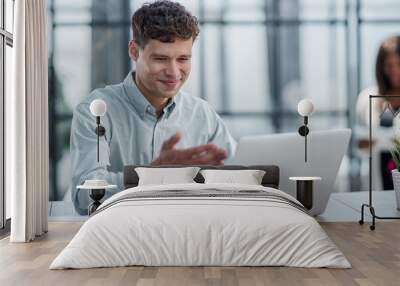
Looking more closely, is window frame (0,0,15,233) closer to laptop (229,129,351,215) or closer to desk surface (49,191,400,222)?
desk surface (49,191,400,222)

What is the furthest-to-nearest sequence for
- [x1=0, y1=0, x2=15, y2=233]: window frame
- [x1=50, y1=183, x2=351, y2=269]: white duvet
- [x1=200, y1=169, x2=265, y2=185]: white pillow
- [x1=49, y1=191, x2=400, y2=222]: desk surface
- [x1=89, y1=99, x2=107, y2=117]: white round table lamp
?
[x1=49, y1=191, x2=400, y2=222]: desk surface → [x1=89, y1=99, x2=107, y2=117]: white round table lamp → [x1=200, y1=169, x2=265, y2=185]: white pillow → [x1=0, y1=0, x2=15, y2=233]: window frame → [x1=50, y1=183, x2=351, y2=269]: white duvet

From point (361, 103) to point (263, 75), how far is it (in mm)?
1236

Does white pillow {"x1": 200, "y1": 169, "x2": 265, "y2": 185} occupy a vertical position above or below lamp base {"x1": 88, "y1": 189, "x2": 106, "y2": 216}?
above

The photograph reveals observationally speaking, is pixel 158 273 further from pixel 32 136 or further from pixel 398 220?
pixel 398 220

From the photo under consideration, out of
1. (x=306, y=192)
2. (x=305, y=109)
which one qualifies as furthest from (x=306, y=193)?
(x=305, y=109)

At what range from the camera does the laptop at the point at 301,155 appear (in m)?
8.00

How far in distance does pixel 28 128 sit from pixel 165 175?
1684mm

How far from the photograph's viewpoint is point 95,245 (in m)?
4.96

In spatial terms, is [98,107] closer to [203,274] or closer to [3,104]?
[3,104]

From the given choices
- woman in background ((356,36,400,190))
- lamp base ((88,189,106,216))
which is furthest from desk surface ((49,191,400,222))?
lamp base ((88,189,106,216))

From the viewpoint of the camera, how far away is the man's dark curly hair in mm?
8242

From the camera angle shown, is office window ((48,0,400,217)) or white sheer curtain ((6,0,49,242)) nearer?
white sheer curtain ((6,0,49,242))

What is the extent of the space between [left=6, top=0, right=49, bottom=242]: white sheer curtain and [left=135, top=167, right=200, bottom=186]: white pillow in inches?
44.9

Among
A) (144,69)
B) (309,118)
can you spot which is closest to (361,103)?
(309,118)
